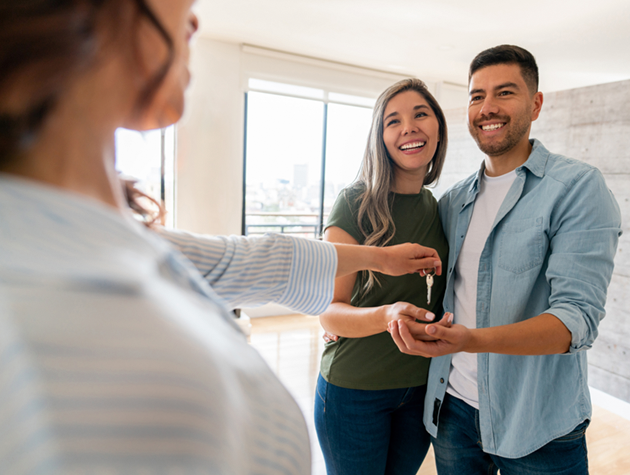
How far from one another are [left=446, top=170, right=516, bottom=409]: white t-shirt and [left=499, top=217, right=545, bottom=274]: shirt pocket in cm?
9

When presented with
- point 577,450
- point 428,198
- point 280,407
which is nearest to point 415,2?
point 428,198

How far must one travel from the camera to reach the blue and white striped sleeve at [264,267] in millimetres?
775

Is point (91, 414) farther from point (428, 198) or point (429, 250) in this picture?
point (428, 198)

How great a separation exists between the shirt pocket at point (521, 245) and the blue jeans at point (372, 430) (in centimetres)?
53

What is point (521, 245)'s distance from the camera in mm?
1189

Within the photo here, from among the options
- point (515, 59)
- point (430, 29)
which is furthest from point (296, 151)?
point (515, 59)

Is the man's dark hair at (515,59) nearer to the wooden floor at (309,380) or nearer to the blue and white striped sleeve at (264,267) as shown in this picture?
the blue and white striped sleeve at (264,267)

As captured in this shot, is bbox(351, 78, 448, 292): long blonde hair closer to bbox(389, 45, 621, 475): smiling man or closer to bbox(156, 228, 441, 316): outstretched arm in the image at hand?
bbox(389, 45, 621, 475): smiling man

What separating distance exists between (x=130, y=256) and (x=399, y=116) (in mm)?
1471

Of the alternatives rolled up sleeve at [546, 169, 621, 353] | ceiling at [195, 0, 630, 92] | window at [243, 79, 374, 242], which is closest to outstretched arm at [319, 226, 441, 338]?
rolled up sleeve at [546, 169, 621, 353]

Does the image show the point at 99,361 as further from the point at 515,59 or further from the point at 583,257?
the point at 515,59

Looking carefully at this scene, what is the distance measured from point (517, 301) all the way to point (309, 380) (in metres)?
2.54

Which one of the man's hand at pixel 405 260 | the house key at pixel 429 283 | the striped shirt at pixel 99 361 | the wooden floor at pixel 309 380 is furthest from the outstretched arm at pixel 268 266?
the wooden floor at pixel 309 380

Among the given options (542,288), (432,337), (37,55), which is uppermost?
(37,55)
